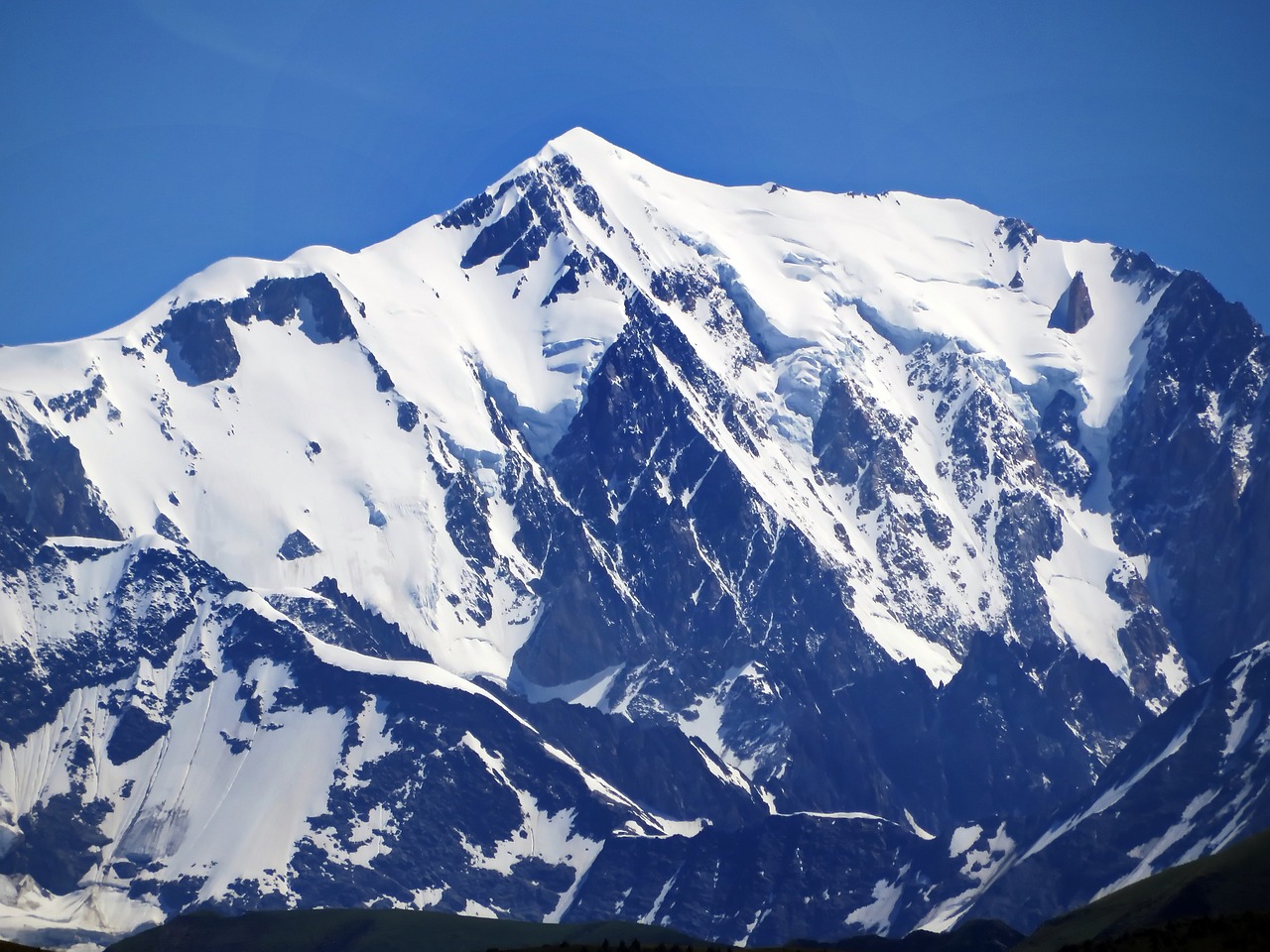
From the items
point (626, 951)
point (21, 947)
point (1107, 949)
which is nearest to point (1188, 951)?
point (1107, 949)

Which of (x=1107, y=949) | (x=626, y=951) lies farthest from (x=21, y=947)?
(x=1107, y=949)

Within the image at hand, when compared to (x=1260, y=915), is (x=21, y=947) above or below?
above

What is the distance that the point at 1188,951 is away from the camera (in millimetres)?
169750

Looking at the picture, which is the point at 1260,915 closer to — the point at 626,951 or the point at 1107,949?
the point at 1107,949

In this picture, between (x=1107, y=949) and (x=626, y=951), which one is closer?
(x=1107, y=949)

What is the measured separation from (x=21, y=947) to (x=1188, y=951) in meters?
91.1

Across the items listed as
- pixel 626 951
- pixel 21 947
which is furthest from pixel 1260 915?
pixel 21 947

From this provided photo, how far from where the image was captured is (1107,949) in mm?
178375

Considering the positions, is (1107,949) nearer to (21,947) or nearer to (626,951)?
(626,951)

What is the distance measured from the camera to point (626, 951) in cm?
19738

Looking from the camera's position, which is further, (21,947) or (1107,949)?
(21,947)

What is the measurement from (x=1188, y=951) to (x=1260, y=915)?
32.6 feet

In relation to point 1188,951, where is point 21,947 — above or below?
above

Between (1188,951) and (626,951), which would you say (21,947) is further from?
(1188,951)
